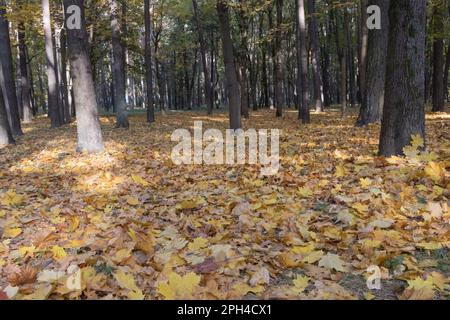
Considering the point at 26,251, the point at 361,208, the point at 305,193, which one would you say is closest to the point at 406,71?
the point at 305,193

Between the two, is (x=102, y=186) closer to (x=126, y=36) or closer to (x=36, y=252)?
(x=36, y=252)

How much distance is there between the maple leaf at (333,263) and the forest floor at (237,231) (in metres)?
0.01

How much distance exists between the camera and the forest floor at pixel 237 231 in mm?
2947

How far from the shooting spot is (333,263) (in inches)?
129

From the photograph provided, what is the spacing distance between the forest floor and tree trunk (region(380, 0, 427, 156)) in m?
0.31

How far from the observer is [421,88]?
6090mm

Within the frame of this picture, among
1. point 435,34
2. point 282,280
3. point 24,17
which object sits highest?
point 24,17

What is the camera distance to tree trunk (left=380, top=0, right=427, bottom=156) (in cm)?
602

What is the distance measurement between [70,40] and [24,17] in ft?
34.7

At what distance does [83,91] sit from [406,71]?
7.06 m

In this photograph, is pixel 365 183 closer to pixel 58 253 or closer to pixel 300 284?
pixel 300 284

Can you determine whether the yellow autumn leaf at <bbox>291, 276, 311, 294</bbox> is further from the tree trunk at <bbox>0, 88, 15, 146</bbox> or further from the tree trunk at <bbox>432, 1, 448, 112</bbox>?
the tree trunk at <bbox>432, 1, 448, 112</bbox>

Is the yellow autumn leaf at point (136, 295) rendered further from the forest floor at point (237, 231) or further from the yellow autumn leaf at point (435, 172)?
the yellow autumn leaf at point (435, 172)
